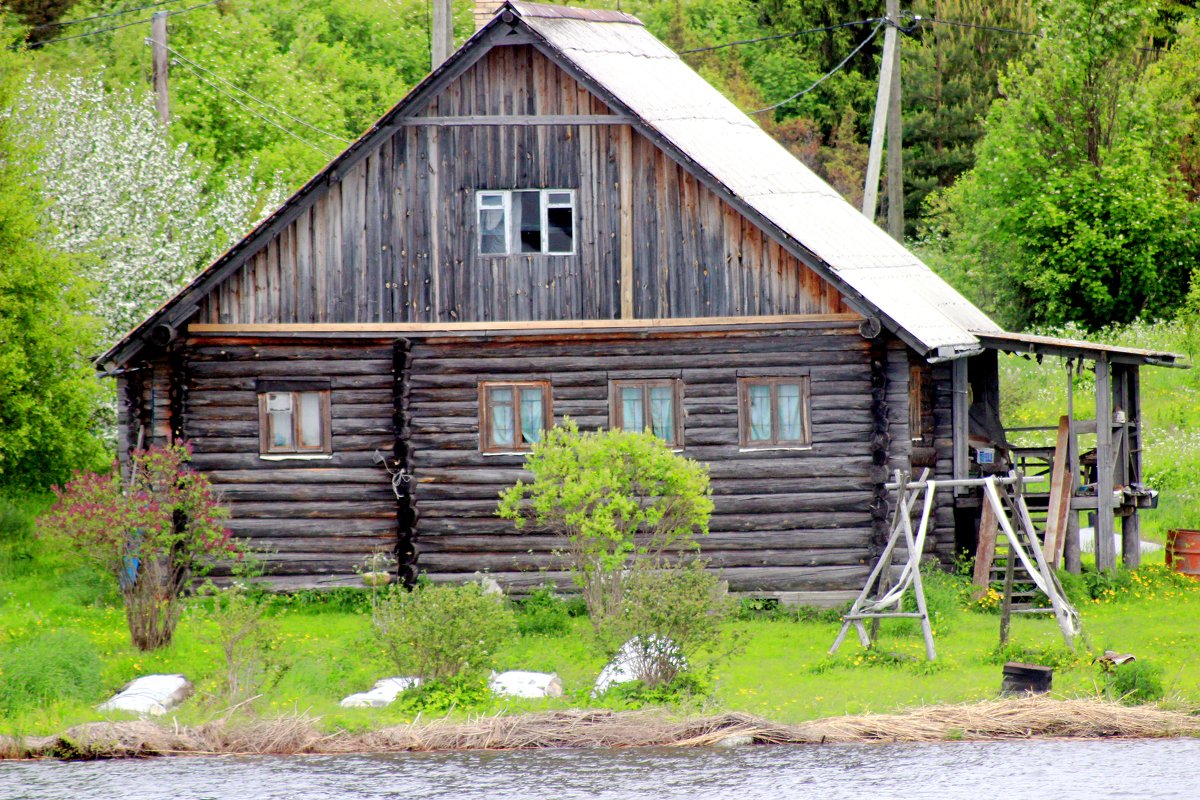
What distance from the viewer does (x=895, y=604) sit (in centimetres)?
2047

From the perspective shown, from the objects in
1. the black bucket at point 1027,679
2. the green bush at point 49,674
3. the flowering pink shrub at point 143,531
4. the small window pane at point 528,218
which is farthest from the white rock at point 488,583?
the black bucket at point 1027,679

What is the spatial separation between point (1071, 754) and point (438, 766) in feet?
18.5

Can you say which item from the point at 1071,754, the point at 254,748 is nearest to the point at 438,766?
the point at 254,748

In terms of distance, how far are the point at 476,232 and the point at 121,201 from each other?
1129 cm

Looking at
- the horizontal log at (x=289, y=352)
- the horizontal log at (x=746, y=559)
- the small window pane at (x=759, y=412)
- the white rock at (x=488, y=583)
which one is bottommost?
the white rock at (x=488, y=583)

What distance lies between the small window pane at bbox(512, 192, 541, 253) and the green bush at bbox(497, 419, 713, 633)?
274cm

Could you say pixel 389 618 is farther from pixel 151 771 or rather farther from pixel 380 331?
pixel 380 331

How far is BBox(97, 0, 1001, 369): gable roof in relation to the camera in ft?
68.6

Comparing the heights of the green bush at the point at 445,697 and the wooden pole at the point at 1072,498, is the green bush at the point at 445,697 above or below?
below

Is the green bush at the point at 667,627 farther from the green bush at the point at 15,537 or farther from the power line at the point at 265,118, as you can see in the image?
the power line at the point at 265,118

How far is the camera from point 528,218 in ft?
71.4

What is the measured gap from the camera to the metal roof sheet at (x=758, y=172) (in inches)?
833

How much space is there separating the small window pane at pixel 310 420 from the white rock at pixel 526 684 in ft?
19.8

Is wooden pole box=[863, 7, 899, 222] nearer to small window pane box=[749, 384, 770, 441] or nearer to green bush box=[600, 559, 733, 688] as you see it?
small window pane box=[749, 384, 770, 441]
